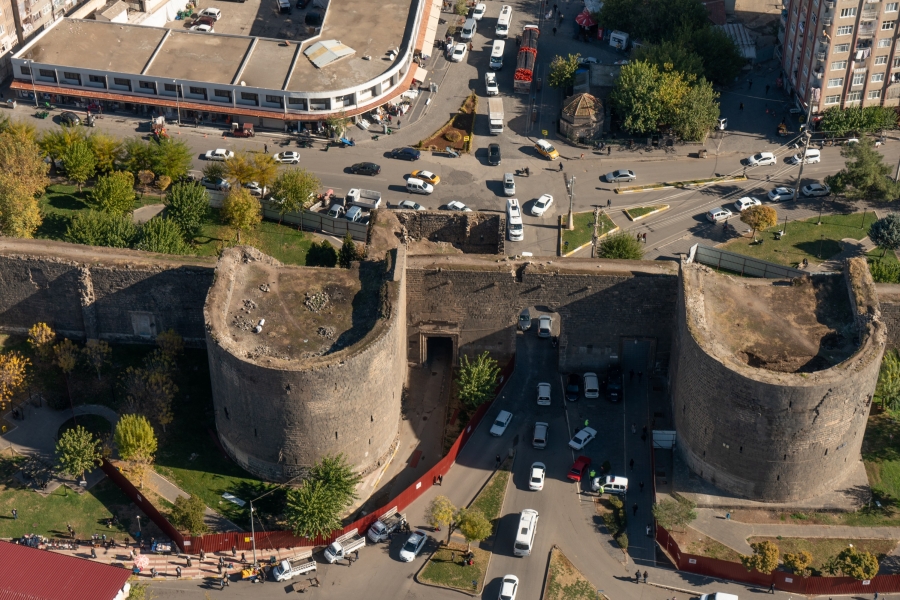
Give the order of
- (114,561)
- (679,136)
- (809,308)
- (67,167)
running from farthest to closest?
(679,136), (67,167), (809,308), (114,561)

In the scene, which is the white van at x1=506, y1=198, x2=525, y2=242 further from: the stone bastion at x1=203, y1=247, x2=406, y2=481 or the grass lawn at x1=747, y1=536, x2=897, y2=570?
the grass lawn at x1=747, y1=536, x2=897, y2=570

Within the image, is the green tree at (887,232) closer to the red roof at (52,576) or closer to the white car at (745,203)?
the white car at (745,203)

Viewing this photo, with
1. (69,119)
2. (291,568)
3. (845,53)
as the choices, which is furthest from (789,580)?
(69,119)

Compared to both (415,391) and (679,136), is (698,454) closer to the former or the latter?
(415,391)

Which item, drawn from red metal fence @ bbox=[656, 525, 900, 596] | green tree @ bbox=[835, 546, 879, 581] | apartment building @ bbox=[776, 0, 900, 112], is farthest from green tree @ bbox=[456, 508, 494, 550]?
apartment building @ bbox=[776, 0, 900, 112]

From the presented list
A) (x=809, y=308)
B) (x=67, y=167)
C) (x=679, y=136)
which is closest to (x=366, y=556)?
(x=809, y=308)

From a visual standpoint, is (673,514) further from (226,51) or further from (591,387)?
(226,51)

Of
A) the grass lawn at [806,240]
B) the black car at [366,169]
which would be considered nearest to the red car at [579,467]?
the grass lawn at [806,240]
